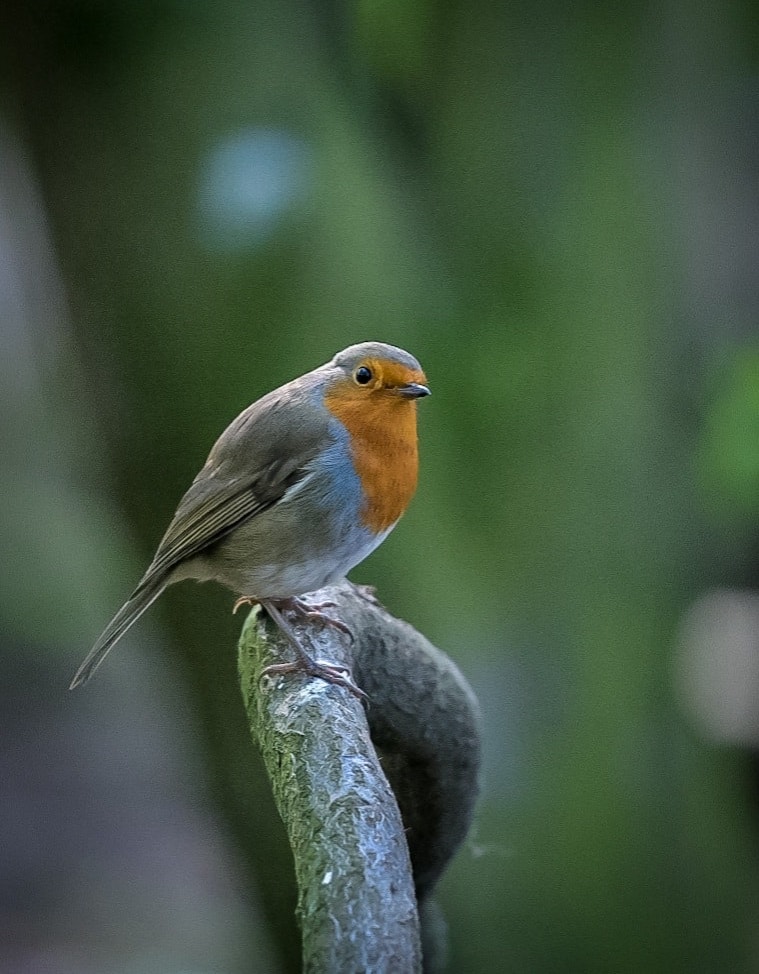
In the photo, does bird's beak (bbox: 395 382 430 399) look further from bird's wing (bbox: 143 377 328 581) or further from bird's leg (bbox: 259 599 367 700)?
bird's leg (bbox: 259 599 367 700)

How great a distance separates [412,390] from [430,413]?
3.07 feet

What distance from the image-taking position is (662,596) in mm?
3043

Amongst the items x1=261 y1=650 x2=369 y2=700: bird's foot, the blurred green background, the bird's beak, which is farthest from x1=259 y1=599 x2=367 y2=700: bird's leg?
the blurred green background

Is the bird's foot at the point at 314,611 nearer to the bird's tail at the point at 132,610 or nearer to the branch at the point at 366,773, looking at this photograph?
the branch at the point at 366,773

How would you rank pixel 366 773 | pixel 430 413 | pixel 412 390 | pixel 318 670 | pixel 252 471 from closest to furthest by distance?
pixel 366 773 → pixel 318 670 → pixel 412 390 → pixel 252 471 → pixel 430 413

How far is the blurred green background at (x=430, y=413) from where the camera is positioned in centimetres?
217

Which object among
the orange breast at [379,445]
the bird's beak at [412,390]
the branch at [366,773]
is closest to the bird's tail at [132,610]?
the branch at [366,773]

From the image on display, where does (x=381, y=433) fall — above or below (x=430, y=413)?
above

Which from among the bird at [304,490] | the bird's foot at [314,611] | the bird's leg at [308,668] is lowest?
the bird's foot at [314,611]

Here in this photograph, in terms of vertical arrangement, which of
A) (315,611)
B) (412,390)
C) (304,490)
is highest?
(412,390)

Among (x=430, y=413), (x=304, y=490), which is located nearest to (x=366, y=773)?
(x=304, y=490)

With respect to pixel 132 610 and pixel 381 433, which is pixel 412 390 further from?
pixel 132 610

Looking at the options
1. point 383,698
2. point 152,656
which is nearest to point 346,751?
point 383,698

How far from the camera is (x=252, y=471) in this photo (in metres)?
1.78
